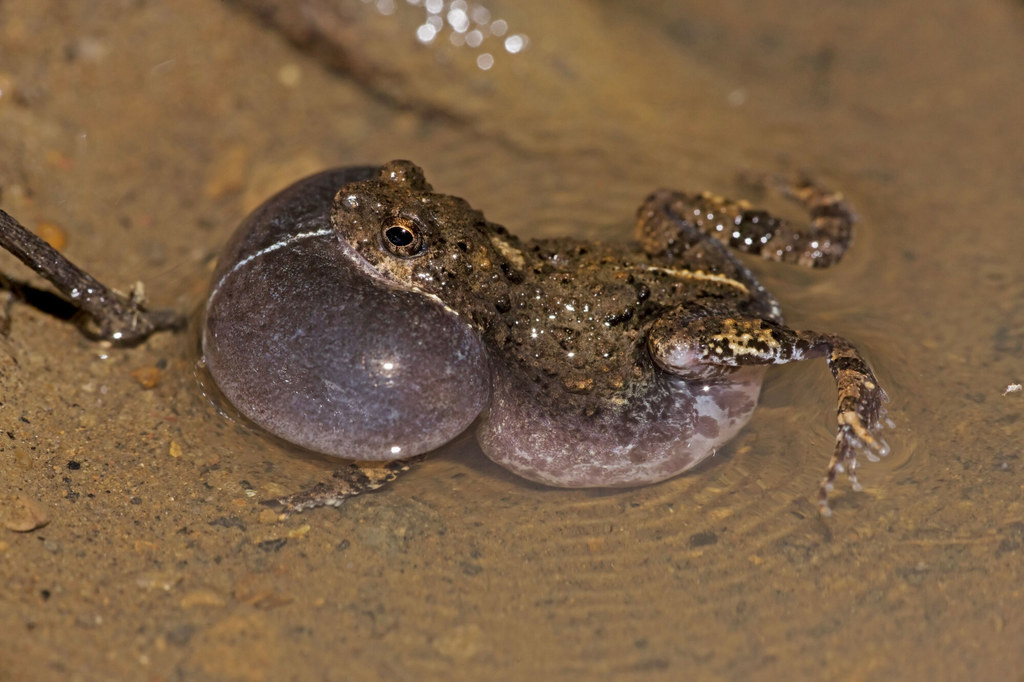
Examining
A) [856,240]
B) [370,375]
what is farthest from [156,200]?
[856,240]

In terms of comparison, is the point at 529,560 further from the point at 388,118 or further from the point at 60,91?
the point at 60,91

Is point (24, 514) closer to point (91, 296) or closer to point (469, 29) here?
point (91, 296)

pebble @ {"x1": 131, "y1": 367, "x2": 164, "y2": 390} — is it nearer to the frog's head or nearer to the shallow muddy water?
the shallow muddy water

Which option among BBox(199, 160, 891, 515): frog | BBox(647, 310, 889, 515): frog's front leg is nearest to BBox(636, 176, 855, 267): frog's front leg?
BBox(199, 160, 891, 515): frog

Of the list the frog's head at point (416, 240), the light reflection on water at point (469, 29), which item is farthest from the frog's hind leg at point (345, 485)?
the light reflection on water at point (469, 29)

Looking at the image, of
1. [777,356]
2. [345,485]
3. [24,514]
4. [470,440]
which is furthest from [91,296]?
[777,356]

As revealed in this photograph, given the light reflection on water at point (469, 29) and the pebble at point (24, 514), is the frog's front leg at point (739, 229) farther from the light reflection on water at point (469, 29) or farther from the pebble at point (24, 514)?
the pebble at point (24, 514)
